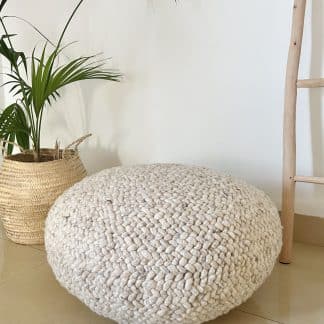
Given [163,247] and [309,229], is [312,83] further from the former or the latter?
[163,247]

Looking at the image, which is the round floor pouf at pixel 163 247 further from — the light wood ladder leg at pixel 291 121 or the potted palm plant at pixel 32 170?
the potted palm plant at pixel 32 170

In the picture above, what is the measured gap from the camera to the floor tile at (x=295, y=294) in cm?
80

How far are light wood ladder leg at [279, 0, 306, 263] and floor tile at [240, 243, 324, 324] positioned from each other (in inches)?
2.3

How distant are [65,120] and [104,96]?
0.21 m

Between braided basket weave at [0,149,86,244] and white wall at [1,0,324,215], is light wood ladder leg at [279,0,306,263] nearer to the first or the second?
white wall at [1,0,324,215]

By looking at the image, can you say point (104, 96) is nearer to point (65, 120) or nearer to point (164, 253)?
point (65, 120)

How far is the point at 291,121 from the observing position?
950 mm

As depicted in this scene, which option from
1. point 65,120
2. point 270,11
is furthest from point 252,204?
point 65,120

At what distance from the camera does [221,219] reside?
2.27ft

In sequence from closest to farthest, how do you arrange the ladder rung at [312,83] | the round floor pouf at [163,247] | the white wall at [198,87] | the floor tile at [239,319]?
the round floor pouf at [163,247]
the floor tile at [239,319]
the ladder rung at [312,83]
the white wall at [198,87]

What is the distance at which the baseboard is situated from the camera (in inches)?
42.3

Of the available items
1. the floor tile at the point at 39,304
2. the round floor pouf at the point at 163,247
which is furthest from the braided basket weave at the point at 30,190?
the round floor pouf at the point at 163,247

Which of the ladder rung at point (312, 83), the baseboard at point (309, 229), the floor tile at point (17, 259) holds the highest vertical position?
the ladder rung at point (312, 83)

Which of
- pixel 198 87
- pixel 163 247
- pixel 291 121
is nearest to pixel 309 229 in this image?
pixel 291 121
